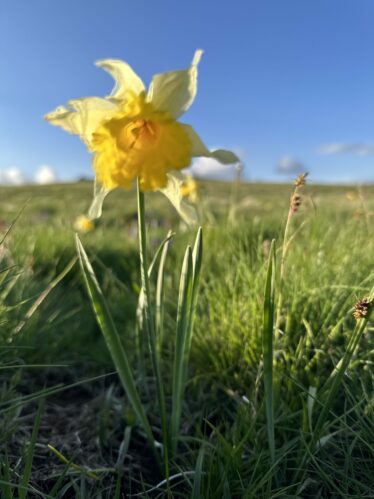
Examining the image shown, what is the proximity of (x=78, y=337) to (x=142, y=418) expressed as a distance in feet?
3.41

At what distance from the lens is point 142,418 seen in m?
1.21

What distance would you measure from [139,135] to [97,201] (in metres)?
0.20

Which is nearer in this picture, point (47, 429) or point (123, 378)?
point (123, 378)

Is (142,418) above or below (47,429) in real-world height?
above

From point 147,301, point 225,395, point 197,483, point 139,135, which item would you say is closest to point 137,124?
point 139,135

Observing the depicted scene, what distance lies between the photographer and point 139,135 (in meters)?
1.14

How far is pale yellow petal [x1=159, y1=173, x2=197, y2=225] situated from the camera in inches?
45.9

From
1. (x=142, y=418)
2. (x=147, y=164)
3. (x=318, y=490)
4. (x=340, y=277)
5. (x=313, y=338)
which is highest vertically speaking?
(x=147, y=164)

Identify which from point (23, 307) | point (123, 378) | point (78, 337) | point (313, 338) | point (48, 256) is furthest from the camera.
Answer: point (48, 256)

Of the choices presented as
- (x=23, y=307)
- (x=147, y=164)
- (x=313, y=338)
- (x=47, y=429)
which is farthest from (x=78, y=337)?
(x=147, y=164)

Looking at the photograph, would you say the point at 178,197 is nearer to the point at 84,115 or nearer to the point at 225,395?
the point at 84,115

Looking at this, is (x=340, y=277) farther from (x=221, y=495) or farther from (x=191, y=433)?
(x=221, y=495)

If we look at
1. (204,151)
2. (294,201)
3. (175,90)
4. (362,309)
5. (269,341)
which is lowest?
(269,341)

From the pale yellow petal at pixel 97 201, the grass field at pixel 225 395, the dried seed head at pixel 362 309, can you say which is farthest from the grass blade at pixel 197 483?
the pale yellow petal at pixel 97 201
